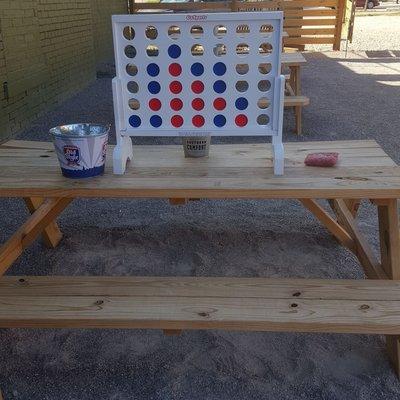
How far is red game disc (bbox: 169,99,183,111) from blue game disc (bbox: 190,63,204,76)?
0.44 ft

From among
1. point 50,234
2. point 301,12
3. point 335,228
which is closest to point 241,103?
point 335,228

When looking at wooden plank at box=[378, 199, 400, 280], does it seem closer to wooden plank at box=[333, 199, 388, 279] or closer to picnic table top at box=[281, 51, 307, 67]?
wooden plank at box=[333, 199, 388, 279]

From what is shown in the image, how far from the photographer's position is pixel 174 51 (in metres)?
2.09

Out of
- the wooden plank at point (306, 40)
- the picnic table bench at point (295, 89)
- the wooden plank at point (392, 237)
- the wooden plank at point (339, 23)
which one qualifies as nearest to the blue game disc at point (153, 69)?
the wooden plank at point (392, 237)

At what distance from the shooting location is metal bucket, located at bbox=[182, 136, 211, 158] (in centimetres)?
236

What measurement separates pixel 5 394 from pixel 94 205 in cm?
202

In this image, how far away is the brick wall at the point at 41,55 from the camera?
5410 mm

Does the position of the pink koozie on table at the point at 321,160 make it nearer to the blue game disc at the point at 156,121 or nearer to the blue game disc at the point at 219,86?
the blue game disc at the point at 219,86

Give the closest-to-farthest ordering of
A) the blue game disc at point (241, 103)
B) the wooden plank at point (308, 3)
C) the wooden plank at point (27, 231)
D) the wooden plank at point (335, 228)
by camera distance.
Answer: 1. the blue game disc at point (241, 103)
2. the wooden plank at point (27, 231)
3. the wooden plank at point (335, 228)
4. the wooden plank at point (308, 3)

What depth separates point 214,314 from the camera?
1.83 meters

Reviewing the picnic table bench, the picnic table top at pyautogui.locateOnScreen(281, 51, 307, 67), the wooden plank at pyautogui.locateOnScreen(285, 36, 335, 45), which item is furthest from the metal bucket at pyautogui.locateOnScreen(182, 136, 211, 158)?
the wooden plank at pyautogui.locateOnScreen(285, 36, 335, 45)

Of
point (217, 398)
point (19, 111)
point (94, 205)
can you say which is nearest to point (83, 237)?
point (94, 205)

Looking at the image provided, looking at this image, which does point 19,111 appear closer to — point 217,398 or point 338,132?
point 338,132

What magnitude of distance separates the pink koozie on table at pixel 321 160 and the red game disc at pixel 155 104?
0.72m
